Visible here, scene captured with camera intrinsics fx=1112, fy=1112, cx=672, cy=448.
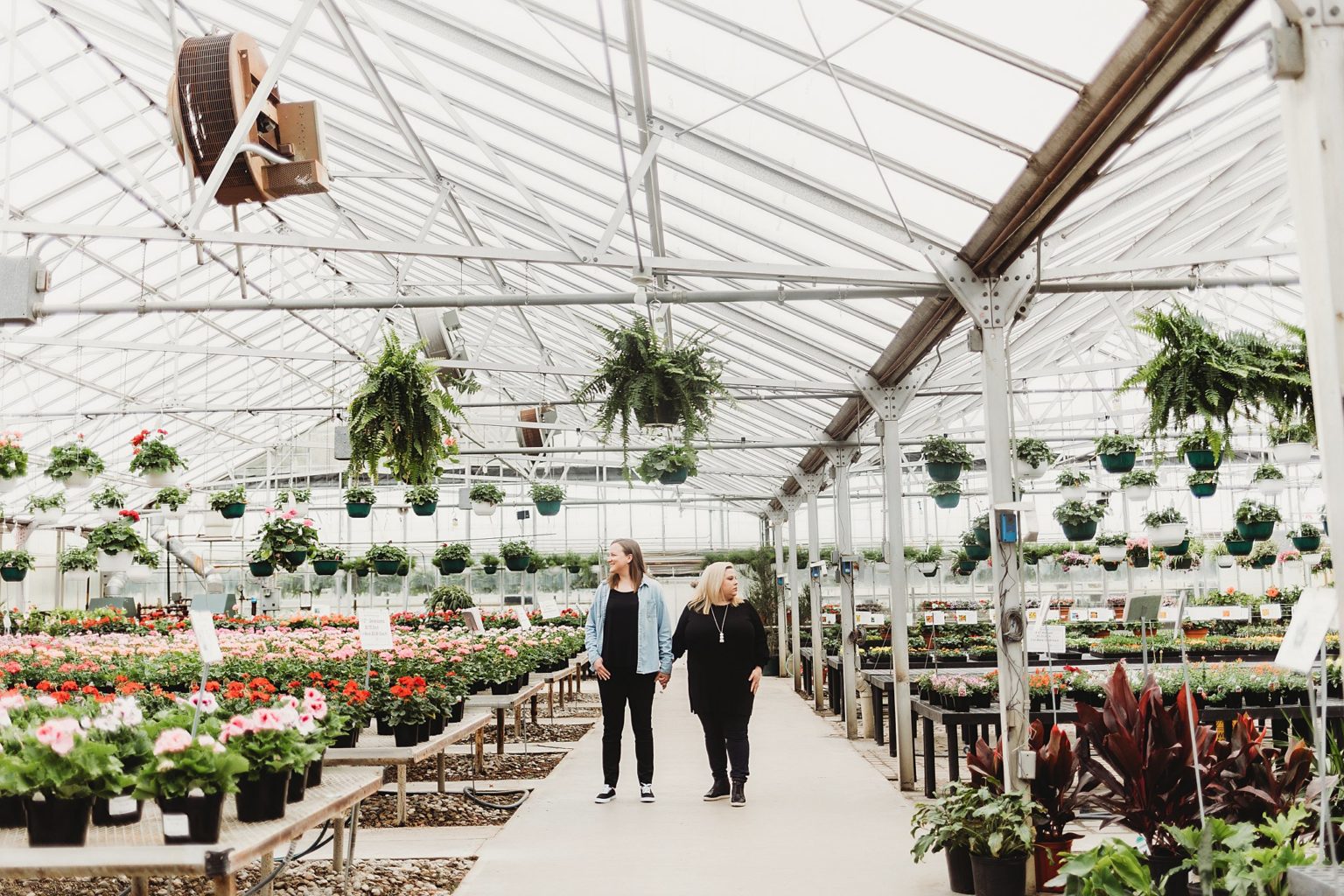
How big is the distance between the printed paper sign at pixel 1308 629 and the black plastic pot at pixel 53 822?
11.0 ft

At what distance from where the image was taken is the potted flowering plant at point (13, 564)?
13.8 metres

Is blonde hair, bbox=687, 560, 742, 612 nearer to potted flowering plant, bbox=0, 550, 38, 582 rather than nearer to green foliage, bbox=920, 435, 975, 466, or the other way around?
green foliage, bbox=920, 435, 975, 466

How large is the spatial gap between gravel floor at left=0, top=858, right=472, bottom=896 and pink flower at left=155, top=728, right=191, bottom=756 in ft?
5.41

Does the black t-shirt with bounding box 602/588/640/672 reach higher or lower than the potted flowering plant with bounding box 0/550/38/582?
lower

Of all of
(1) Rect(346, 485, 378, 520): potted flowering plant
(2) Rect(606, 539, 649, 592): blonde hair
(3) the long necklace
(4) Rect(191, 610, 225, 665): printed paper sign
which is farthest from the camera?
(1) Rect(346, 485, 378, 520): potted flowering plant

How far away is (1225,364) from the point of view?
17.5 feet

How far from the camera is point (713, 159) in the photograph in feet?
18.5

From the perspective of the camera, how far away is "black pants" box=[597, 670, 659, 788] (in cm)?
618

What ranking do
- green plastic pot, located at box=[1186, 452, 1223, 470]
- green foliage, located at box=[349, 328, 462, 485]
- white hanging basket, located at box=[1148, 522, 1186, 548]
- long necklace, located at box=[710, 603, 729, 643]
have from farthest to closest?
1. white hanging basket, located at box=[1148, 522, 1186, 548]
2. green plastic pot, located at box=[1186, 452, 1223, 470]
3. green foliage, located at box=[349, 328, 462, 485]
4. long necklace, located at box=[710, 603, 729, 643]

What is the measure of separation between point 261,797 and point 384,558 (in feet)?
34.3

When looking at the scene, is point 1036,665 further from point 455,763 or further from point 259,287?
point 259,287

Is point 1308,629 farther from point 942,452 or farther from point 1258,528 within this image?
point 1258,528

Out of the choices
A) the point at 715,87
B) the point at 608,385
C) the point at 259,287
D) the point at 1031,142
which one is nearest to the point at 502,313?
the point at 259,287

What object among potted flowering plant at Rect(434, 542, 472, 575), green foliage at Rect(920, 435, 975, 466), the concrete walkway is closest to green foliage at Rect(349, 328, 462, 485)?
the concrete walkway
